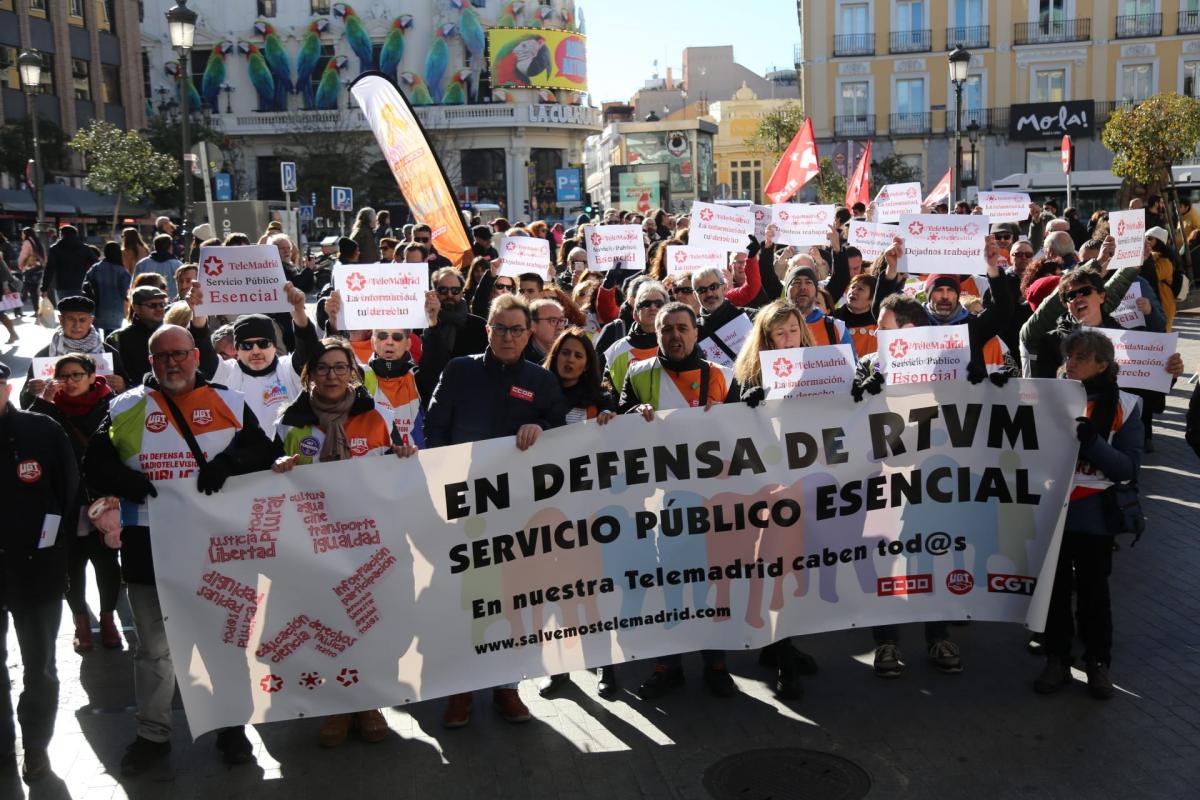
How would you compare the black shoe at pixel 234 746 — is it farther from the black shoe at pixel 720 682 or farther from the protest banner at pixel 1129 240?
the protest banner at pixel 1129 240

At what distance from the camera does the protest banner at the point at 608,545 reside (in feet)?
16.9

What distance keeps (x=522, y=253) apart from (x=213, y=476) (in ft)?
20.1

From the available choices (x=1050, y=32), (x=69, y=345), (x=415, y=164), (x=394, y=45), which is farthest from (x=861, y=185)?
(x=394, y=45)

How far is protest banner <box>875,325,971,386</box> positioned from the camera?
19.9 feet

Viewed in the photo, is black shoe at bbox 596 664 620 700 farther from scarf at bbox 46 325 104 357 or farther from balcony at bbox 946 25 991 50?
balcony at bbox 946 25 991 50

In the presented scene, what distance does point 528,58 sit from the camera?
74500 mm

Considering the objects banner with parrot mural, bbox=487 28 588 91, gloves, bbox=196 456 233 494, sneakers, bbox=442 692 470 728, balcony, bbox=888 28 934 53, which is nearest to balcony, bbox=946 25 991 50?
balcony, bbox=888 28 934 53

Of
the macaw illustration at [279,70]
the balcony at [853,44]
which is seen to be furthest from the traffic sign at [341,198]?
the macaw illustration at [279,70]

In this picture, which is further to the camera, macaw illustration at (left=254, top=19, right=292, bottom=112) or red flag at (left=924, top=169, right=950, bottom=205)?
macaw illustration at (left=254, top=19, right=292, bottom=112)

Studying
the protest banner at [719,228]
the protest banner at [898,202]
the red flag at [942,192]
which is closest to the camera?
the protest banner at [719,228]

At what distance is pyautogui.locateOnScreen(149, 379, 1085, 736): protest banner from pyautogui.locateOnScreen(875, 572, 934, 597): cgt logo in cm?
1

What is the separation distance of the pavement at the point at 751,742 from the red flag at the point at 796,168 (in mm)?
10396

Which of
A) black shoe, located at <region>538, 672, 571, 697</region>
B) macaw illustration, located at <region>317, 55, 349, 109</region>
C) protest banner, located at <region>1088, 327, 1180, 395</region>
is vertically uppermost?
macaw illustration, located at <region>317, 55, 349, 109</region>

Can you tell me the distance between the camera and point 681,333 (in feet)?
19.8
